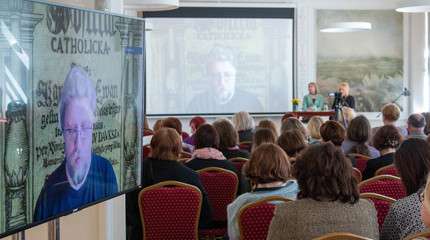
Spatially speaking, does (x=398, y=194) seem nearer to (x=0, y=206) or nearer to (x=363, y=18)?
(x=0, y=206)

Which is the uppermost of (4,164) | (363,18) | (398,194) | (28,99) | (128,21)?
(363,18)

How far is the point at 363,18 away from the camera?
13.7m

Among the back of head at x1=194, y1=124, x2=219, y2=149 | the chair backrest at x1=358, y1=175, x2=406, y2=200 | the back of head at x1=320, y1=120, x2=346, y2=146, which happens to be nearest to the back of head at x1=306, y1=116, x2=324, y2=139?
the back of head at x1=320, y1=120, x2=346, y2=146

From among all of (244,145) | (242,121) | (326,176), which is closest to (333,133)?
(244,145)

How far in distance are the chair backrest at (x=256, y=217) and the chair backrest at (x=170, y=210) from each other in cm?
74

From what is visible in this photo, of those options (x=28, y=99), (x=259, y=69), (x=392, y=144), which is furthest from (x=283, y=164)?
Answer: (x=259, y=69)

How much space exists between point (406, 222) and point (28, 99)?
1.83 meters

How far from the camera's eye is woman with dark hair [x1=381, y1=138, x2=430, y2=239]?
2988 millimetres

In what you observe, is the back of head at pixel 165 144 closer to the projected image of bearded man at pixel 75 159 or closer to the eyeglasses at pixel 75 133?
the projected image of bearded man at pixel 75 159

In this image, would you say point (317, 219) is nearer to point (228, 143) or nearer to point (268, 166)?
point (268, 166)

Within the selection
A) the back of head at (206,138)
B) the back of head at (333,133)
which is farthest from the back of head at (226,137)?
the back of head at (333,133)

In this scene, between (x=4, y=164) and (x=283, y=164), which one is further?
(x=283, y=164)

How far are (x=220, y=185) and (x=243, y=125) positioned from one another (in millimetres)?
2943

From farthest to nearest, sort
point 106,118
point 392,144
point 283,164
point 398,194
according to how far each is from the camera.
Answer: point 392,144
point 398,194
point 283,164
point 106,118
